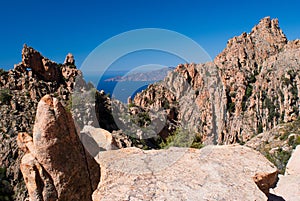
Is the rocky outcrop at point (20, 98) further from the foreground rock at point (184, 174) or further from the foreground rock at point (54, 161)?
the foreground rock at point (184, 174)

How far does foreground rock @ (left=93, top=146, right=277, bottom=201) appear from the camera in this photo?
5754mm

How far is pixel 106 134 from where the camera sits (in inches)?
427

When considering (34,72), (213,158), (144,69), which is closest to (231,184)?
(213,158)

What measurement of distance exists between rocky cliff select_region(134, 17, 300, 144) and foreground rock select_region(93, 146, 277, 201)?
73417 mm

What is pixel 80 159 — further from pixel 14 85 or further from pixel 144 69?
pixel 14 85

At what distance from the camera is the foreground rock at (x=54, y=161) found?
7086 millimetres

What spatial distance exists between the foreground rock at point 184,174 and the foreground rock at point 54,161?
0.72m

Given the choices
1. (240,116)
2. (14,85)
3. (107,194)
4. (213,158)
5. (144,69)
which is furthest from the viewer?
(240,116)

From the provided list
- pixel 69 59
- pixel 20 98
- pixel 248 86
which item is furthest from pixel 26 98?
pixel 248 86

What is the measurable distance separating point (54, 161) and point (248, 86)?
107 metres

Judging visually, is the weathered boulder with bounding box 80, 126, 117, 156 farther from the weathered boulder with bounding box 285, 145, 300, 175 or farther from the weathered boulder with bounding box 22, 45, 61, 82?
the weathered boulder with bounding box 22, 45, 61, 82

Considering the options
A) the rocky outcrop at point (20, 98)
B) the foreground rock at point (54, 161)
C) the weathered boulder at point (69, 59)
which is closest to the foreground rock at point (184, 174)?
the foreground rock at point (54, 161)

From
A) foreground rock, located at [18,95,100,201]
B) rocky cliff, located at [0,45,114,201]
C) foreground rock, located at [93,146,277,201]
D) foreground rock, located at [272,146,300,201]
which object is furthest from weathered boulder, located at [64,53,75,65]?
foreground rock, located at [272,146,300,201]

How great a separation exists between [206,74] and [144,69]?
93.7m
